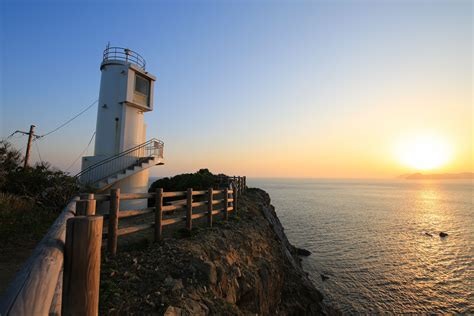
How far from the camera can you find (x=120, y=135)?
16.1m

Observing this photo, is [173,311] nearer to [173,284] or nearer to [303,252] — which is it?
[173,284]

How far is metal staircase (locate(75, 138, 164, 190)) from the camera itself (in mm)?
14898

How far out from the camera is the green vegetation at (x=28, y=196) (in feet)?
27.9

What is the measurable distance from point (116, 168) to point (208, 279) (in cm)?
1217

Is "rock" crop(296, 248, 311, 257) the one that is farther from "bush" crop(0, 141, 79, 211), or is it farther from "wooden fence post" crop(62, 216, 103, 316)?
"wooden fence post" crop(62, 216, 103, 316)

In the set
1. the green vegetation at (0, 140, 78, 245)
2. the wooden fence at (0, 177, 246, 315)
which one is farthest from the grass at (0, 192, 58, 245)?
the wooden fence at (0, 177, 246, 315)

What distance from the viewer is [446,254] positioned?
64.6 ft

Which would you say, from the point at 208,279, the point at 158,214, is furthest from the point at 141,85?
the point at 208,279

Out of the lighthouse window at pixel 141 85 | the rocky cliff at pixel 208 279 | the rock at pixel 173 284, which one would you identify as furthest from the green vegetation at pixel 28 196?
the lighthouse window at pixel 141 85

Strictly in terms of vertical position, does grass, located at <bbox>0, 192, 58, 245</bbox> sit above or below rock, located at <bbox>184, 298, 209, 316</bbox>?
above

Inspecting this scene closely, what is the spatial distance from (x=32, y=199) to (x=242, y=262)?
9735 mm

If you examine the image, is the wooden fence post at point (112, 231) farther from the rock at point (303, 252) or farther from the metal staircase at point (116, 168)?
the rock at point (303, 252)

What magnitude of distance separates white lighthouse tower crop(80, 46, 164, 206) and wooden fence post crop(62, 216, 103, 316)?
1452 centimetres

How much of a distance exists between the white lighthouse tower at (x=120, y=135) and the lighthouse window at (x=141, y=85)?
0.07 metres
